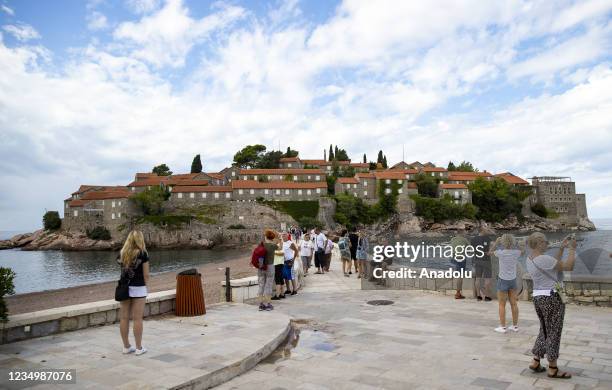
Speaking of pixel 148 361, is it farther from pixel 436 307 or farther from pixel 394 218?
pixel 394 218

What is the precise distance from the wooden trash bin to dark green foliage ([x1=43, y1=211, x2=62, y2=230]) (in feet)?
288

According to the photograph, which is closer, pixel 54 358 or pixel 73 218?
pixel 54 358

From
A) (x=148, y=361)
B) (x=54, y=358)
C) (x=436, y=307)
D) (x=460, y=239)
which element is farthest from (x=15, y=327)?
(x=460, y=239)

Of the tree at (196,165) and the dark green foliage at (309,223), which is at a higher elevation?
the tree at (196,165)

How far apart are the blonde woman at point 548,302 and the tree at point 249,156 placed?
104 metres

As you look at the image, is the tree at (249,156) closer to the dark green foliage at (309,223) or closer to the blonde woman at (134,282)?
the dark green foliage at (309,223)

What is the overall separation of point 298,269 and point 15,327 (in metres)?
8.92

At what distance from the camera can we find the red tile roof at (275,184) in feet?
287

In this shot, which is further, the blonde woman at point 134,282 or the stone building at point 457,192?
the stone building at point 457,192

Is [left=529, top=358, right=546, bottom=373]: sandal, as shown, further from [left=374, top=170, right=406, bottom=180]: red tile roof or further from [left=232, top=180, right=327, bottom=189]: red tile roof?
[left=374, top=170, right=406, bottom=180]: red tile roof

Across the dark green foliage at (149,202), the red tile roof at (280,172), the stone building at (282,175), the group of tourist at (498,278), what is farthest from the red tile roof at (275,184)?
the group of tourist at (498,278)

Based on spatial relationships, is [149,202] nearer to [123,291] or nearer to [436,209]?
[436,209]

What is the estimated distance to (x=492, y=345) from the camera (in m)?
6.58

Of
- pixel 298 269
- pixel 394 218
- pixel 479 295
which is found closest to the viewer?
pixel 479 295
